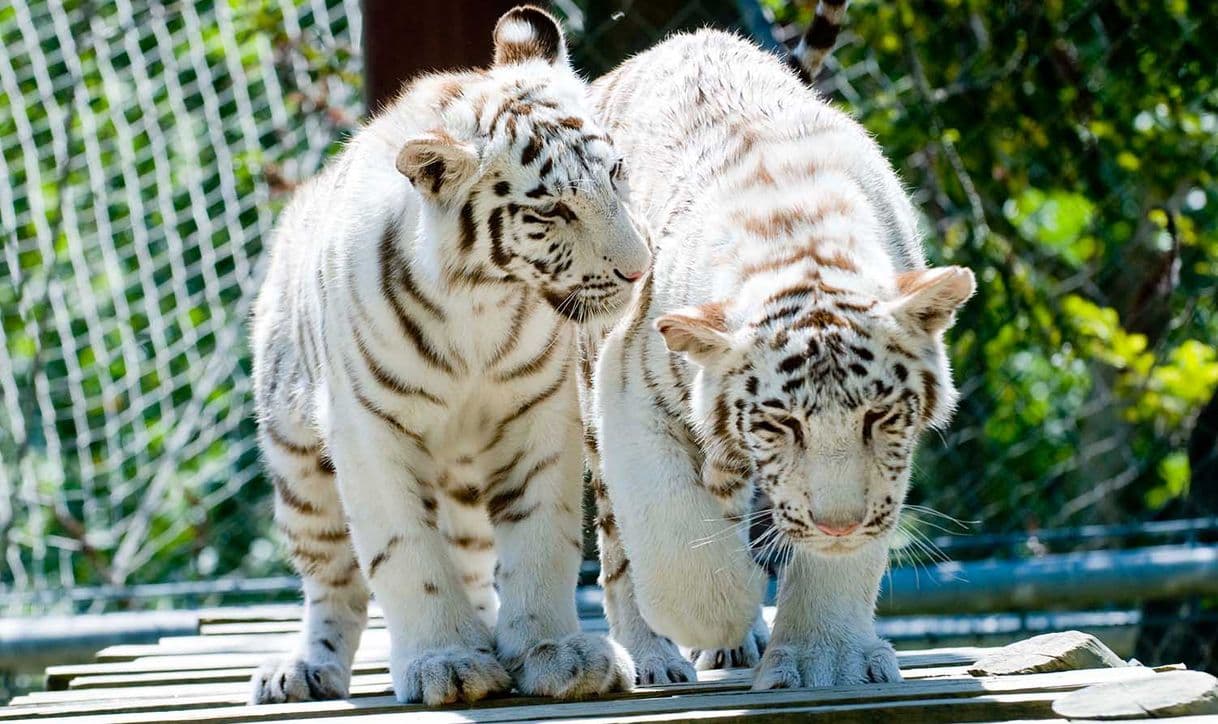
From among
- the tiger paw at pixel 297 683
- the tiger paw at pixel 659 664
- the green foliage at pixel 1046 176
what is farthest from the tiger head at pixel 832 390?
the green foliage at pixel 1046 176

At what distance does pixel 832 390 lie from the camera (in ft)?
5.94

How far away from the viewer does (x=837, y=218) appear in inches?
80.7

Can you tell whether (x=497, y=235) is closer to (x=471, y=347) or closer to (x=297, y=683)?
(x=471, y=347)

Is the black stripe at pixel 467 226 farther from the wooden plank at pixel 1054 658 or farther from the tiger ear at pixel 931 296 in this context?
the wooden plank at pixel 1054 658

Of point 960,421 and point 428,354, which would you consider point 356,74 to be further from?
point 428,354

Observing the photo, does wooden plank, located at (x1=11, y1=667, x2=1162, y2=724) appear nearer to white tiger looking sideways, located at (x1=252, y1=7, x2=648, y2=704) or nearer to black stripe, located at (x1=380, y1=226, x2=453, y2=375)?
white tiger looking sideways, located at (x1=252, y1=7, x2=648, y2=704)

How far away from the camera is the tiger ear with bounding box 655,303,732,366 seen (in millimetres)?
1880

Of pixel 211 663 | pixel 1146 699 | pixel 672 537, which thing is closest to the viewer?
pixel 1146 699

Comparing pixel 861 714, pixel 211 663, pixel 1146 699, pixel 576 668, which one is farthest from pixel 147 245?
pixel 1146 699

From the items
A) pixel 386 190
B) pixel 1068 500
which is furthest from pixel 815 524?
pixel 1068 500

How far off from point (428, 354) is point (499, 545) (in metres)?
0.29

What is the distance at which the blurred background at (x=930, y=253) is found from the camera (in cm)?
361

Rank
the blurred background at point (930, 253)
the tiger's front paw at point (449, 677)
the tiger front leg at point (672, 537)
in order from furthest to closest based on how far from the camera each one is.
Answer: the blurred background at point (930, 253) → the tiger front leg at point (672, 537) → the tiger's front paw at point (449, 677)

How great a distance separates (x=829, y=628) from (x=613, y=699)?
28 centimetres
